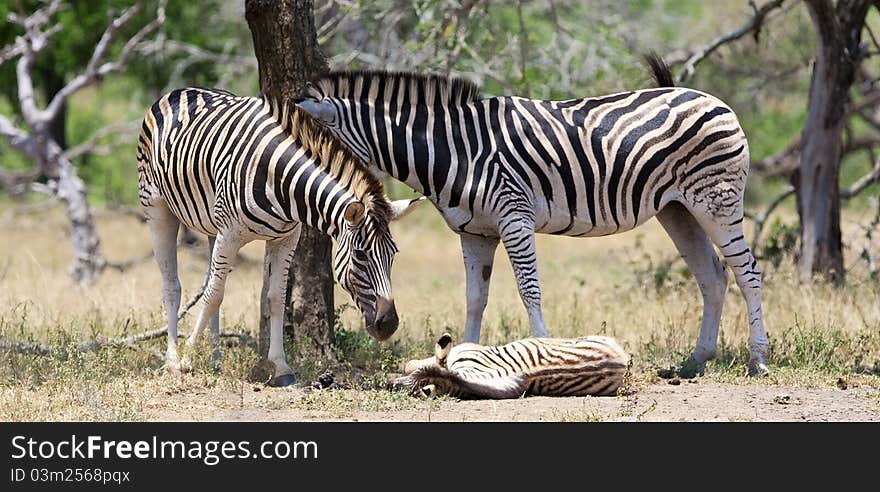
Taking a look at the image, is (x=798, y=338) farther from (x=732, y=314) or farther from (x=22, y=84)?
(x=22, y=84)

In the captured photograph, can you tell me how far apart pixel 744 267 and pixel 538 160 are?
1705 mm

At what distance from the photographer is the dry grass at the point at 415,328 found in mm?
6879

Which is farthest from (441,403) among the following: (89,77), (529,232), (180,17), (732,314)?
(180,17)

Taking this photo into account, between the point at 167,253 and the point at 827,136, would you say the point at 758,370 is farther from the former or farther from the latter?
the point at 167,253

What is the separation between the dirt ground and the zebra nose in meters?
0.45

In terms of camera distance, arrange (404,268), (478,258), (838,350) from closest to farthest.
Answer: (478,258) < (838,350) < (404,268)

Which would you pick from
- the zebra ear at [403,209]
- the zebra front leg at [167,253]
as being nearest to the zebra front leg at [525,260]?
the zebra ear at [403,209]

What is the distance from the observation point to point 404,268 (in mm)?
17359

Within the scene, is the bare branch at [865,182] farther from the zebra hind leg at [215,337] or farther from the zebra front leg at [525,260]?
the zebra hind leg at [215,337]

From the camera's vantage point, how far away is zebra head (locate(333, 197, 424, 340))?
6484 mm

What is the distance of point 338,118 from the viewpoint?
291 inches

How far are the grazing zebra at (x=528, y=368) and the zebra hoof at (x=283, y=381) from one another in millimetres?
902

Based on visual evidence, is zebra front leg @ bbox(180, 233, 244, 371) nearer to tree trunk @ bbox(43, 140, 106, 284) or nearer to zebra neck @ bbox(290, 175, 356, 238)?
zebra neck @ bbox(290, 175, 356, 238)

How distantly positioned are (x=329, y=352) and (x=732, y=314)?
388 cm
